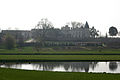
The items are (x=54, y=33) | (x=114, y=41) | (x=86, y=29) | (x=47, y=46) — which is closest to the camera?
(x=47, y=46)

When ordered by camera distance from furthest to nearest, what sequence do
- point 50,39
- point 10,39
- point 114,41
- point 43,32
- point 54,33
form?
point 54,33
point 43,32
point 50,39
point 114,41
point 10,39

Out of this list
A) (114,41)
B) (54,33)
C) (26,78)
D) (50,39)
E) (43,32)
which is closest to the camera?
(26,78)

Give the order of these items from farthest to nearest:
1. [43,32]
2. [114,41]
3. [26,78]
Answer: [43,32], [114,41], [26,78]

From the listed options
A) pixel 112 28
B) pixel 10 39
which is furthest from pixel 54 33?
pixel 10 39

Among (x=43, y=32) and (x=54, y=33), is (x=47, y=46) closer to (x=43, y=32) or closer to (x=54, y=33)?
(x=43, y=32)

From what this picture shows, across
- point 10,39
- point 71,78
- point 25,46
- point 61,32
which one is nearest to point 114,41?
point 25,46

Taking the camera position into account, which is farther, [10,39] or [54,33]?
[54,33]

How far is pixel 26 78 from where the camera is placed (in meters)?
26.1

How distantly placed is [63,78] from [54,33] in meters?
149

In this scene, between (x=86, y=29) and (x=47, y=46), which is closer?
(x=47, y=46)

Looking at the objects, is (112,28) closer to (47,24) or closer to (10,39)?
(47,24)

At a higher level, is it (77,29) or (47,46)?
(77,29)

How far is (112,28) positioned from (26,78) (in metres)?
146

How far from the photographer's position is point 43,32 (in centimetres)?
16175
